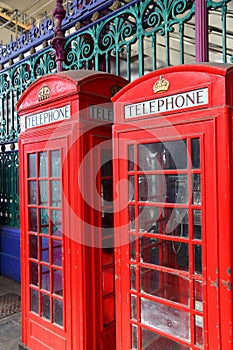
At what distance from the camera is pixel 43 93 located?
246 centimetres

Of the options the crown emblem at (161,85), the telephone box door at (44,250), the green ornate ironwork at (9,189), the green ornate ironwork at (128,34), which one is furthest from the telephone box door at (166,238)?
the green ornate ironwork at (9,189)

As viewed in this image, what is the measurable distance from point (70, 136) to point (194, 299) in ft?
4.33

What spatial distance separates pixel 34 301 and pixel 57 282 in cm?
39

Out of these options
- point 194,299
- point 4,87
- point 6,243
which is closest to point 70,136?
point 194,299

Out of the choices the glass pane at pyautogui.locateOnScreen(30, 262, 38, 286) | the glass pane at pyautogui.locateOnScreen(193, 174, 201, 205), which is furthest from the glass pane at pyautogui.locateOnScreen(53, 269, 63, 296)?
the glass pane at pyautogui.locateOnScreen(193, 174, 201, 205)

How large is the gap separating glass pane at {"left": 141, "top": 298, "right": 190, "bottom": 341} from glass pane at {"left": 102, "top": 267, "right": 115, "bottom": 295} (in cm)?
53

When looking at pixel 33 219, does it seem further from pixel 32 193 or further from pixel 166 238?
pixel 166 238

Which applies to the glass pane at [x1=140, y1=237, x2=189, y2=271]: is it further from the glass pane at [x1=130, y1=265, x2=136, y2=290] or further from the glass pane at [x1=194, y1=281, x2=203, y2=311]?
the glass pane at [x1=194, y1=281, x2=203, y2=311]

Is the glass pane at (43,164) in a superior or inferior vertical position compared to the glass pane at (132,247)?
superior

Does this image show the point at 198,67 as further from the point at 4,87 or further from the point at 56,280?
the point at 4,87

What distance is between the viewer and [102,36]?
3.60 m

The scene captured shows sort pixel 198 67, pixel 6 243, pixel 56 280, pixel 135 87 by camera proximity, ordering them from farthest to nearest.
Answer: pixel 6 243, pixel 56 280, pixel 135 87, pixel 198 67

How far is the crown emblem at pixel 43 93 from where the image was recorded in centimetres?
243

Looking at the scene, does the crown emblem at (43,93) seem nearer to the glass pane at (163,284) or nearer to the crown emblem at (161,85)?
the crown emblem at (161,85)
